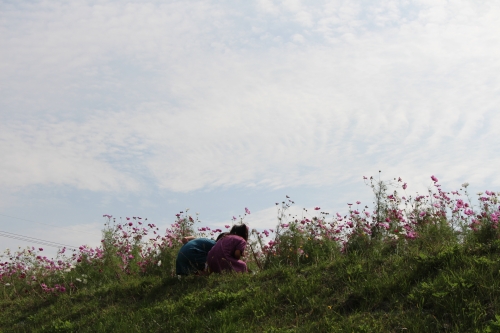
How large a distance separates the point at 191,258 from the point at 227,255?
788 mm

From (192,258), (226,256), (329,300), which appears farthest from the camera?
(192,258)

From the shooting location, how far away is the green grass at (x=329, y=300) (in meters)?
4.82

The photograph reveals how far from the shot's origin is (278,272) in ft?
23.8

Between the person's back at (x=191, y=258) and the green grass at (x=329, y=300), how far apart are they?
0.38 meters

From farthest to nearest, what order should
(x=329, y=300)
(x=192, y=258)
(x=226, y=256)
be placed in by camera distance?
(x=192, y=258) → (x=226, y=256) → (x=329, y=300)

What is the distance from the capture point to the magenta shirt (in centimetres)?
832

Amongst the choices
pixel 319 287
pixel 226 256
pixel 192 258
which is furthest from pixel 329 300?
pixel 192 258

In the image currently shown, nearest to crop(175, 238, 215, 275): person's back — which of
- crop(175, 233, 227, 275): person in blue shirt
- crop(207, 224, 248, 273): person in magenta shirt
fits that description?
crop(175, 233, 227, 275): person in blue shirt

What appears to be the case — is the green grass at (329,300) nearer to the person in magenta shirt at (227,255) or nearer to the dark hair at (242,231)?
the person in magenta shirt at (227,255)

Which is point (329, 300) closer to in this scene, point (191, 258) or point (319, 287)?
point (319, 287)

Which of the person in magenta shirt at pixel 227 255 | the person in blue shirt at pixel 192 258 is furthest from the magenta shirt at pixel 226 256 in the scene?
the person in blue shirt at pixel 192 258

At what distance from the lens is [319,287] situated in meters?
6.19

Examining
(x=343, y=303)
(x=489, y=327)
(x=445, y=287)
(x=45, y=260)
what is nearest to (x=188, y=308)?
(x=343, y=303)

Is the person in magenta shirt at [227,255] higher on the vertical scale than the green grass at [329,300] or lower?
higher
